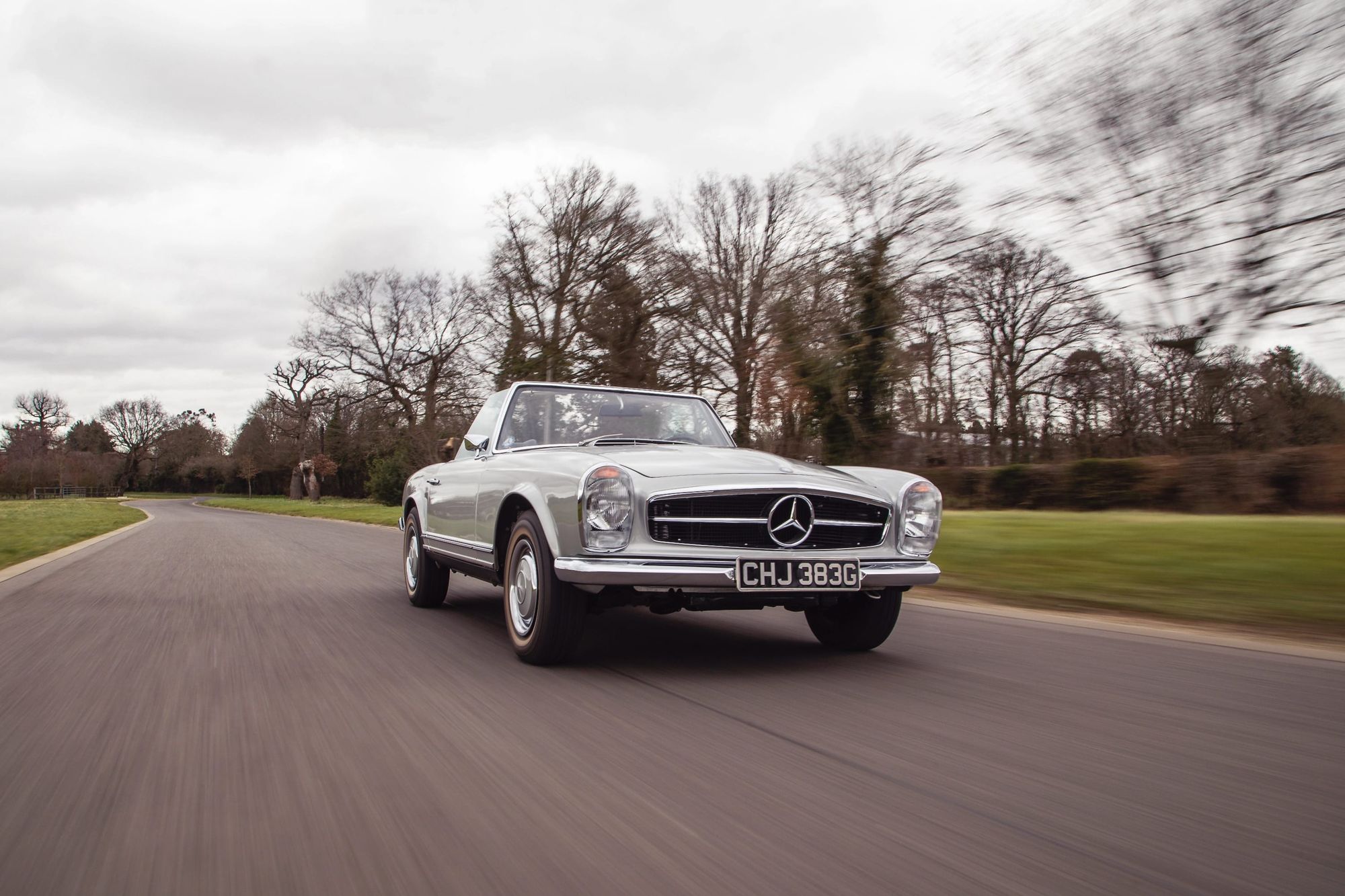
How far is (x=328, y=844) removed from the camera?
91.4 inches

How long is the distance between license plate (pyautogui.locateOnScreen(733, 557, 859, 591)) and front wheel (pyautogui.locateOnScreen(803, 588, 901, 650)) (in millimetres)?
526

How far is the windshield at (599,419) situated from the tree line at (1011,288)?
4.04 ft

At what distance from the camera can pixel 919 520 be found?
489 centimetres

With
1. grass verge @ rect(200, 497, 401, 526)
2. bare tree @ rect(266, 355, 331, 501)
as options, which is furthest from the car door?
bare tree @ rect(266, 355, 331, 501)

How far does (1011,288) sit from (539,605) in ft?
64.8

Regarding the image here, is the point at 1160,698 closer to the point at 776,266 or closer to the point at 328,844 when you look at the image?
the point at 328,844

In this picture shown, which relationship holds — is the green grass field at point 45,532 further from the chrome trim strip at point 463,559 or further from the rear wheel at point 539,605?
the rear wheel at point 539,605

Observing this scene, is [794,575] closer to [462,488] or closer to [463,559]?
[463,559]

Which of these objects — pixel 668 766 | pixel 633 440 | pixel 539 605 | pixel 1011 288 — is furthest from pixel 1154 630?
pixel 1011 288

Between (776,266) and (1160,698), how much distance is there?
58.4 ft

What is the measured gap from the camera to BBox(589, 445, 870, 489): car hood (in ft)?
15.0

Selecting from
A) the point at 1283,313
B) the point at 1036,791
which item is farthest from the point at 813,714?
the point at 1283,313

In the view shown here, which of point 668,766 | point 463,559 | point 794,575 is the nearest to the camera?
point 668,766

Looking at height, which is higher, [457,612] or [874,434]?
[874,434]
